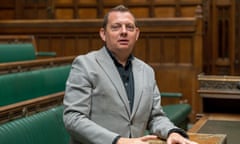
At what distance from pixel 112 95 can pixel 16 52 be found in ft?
8.54

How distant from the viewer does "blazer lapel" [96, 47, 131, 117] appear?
1151 millimetres

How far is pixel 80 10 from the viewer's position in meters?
5.26

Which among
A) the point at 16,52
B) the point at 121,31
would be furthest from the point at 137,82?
the point at 16,52

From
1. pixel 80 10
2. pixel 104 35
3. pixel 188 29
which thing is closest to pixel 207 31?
pixel 188 29

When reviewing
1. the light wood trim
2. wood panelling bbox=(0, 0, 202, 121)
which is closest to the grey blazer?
the light wood trim

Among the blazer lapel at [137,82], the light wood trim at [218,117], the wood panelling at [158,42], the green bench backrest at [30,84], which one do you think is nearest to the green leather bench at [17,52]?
the wood panelling at [158,42]

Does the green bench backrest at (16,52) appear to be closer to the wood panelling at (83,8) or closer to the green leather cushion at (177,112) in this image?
the green leather cushion at (177,112)

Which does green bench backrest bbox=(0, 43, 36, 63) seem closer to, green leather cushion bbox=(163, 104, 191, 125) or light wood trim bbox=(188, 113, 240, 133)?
green leather cushion bbox=(163, 104, 191, 125)

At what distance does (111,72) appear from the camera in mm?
1168

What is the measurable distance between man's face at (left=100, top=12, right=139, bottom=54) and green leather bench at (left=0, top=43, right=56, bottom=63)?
2300mm

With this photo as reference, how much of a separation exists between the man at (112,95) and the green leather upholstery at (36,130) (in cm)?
47

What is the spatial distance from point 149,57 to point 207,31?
1.03 metres

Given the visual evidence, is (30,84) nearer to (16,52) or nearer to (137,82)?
(16,52)

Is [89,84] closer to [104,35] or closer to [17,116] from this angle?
[104,35]
